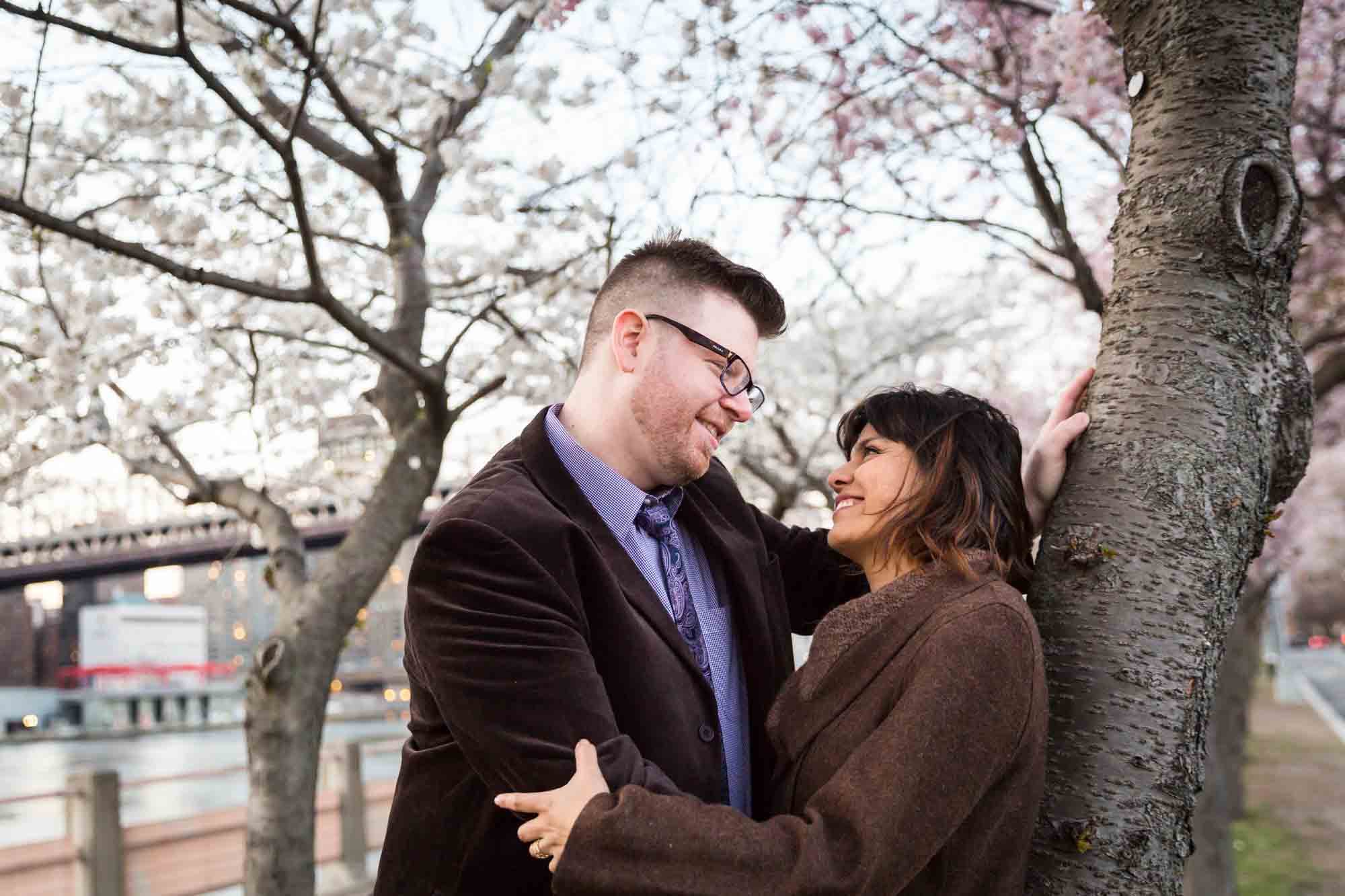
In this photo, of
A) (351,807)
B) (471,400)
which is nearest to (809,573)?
(471,400)

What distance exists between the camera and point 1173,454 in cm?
194

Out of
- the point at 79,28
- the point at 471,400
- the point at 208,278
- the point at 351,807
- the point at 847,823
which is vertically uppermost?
the point at 79,28

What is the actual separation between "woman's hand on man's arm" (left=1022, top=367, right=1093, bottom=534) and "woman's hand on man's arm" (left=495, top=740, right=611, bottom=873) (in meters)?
0.99

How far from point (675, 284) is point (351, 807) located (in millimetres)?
8175

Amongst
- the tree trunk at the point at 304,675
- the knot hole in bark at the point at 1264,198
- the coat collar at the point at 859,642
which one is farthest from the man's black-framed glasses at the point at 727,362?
the tree trunk at the point at 304,675

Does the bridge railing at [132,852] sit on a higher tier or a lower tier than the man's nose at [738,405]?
lower

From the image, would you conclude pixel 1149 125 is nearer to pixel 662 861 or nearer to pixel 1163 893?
pixel 1163 893

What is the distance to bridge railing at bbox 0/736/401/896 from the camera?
642cm

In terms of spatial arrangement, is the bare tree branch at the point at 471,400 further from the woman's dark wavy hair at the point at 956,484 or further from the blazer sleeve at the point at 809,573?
the woman's dark wavy hair at the point at 956,484

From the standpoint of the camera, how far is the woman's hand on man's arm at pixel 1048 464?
6.90 feet

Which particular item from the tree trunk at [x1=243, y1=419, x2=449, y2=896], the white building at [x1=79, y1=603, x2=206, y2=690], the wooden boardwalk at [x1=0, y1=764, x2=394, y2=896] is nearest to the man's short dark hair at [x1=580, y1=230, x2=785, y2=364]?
the tree trunk at [x1=243, y1=419, x2=449, y2=896]

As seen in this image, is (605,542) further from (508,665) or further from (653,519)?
(508,665)

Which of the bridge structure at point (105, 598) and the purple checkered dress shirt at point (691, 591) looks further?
the bridge structure at point (105, 598)

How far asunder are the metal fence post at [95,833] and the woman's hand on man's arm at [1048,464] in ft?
20.2
